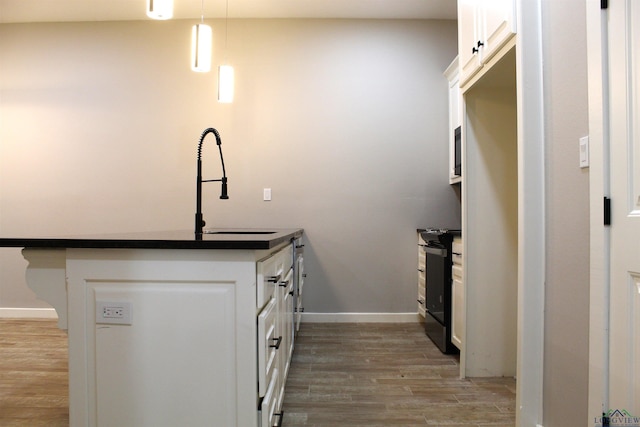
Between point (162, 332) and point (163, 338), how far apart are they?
19mm

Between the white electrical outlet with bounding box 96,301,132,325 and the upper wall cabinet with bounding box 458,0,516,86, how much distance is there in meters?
1.84

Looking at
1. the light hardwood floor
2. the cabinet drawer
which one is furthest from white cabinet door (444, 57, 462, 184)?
the cabinet drawer

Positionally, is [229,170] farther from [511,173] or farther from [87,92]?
[511,173]

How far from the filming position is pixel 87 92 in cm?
334

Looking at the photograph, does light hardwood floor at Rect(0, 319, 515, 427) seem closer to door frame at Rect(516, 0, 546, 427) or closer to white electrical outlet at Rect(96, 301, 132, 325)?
door frame at Rect(516, 0, 546, 427)

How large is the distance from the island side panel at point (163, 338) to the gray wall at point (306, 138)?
7.13 ft

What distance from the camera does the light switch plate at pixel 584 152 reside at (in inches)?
45.9

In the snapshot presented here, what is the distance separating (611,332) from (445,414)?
90 cm

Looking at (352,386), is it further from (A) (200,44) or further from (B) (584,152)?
(A) (200,44)

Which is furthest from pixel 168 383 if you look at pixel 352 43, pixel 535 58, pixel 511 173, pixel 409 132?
pixel 352 43

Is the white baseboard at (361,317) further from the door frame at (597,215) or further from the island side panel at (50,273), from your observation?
the island side panel at (50,273)

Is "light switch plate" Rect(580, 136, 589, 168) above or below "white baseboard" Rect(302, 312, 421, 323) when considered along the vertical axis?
above

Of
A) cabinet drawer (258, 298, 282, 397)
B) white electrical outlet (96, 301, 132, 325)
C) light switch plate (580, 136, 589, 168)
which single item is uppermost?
light switch plate (580, 136, 589, 168)

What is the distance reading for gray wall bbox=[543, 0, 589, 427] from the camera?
1202mm
